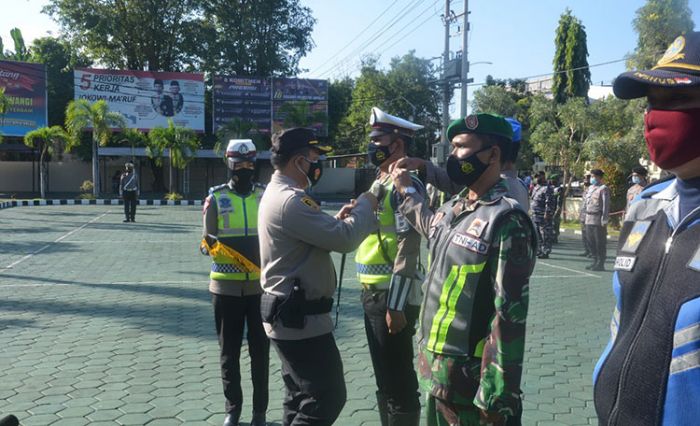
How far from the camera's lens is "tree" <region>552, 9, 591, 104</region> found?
4588 centimetres

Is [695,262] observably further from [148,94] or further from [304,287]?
[148,94]

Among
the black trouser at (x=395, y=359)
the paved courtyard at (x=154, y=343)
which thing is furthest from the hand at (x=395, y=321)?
the paved courtyard at (x=154, y=343)

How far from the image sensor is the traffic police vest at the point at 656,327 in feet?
5.04

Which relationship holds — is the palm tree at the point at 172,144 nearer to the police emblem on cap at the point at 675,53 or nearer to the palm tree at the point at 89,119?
the palm tree at the point at 89,119

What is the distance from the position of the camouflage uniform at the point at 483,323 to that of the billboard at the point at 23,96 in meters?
38.5

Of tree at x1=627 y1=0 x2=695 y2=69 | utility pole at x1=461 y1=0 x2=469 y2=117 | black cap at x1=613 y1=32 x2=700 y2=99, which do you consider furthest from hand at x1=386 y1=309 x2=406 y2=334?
tree at x1=627 y1=0 x2=695 y2=69

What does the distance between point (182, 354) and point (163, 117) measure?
114 ft

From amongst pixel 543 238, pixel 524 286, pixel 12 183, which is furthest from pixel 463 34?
pixel 12 183

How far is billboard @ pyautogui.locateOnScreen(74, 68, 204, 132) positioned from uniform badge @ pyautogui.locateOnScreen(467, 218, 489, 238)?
38.1 metres

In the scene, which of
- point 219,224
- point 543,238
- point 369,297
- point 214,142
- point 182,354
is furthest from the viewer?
point 214,142

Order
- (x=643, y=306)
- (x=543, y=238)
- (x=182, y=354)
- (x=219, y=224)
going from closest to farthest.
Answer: (x=643, y=306) < (x=219, y=224) < (x=182, y=354) < (x=543, y=238)

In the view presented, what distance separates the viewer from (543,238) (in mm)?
13656

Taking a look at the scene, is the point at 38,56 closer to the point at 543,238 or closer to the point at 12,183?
the point at 12,183

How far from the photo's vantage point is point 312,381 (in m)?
3.27
